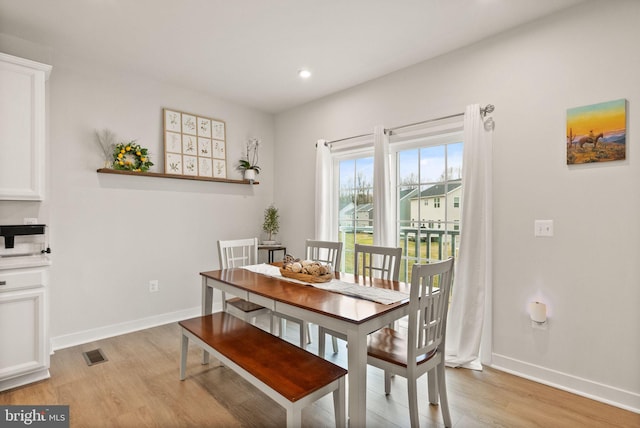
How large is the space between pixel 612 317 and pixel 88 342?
4338mm

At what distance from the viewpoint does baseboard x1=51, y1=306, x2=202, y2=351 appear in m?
3.03

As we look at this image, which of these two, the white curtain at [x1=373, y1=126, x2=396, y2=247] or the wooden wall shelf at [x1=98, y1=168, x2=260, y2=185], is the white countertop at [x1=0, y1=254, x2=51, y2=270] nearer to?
the wooden wall shelf at [x1=98, y1=168, x2=260, y2=185]

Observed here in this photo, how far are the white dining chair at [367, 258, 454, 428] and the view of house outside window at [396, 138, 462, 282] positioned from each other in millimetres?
1244

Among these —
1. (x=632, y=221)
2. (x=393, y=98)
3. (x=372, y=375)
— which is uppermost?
(x=393, y=98)

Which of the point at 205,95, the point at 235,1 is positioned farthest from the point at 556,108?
the point at 205,95

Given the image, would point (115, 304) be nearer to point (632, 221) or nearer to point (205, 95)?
point (205, 95)

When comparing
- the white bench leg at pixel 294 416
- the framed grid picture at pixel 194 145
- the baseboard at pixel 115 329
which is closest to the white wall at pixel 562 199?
the white bench leg at pixel 294 416

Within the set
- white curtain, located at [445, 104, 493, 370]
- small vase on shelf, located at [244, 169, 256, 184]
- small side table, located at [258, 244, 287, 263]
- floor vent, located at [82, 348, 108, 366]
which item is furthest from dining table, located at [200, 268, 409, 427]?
small vase on shelf, located at [244, 169, 256, 184]

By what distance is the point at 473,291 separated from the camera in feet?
8.86

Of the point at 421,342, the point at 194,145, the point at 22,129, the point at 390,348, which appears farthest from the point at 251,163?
the point at 421,342

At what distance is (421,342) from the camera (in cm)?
175

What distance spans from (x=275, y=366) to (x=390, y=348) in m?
0.69

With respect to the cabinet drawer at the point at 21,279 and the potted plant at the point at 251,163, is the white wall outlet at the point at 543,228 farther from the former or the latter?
the cabinet drawer at the point at 21,279

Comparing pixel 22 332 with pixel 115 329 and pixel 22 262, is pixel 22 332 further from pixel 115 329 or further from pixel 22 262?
pixel 115 329
